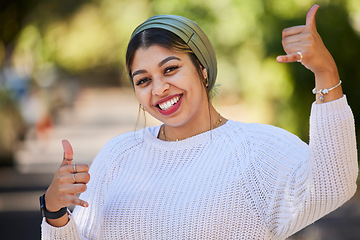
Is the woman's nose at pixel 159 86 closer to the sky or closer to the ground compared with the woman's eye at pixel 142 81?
closer to the ground

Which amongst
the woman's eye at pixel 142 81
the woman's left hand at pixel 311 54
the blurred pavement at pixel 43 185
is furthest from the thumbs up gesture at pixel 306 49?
the blurred pavement at pixel 43 185

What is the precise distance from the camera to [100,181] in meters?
2.83

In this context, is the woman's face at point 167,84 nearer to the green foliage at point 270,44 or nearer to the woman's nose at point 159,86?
the woman's nose at point 159,86

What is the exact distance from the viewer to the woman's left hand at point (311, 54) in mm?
2043

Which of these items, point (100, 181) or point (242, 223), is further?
point (100, 181)

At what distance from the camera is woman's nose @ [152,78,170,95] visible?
2.62 metres

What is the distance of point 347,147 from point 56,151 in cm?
1524

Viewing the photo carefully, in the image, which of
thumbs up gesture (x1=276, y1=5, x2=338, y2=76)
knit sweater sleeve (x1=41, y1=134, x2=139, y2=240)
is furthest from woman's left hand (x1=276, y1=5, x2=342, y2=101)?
knit sweater sleeve (x1=41, y1=134, x2=139, y2=240)

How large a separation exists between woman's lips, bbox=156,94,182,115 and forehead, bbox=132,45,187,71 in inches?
6.0

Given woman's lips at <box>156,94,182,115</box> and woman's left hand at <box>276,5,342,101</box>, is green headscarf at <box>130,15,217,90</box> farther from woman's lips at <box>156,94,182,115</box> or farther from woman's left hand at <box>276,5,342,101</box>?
woman's left hand at <box>276,5,342,101</box>

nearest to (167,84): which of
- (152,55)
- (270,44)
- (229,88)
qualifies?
(152,55)

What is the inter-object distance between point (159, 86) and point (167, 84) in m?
0.03

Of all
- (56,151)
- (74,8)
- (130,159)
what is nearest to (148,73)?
(130,159)

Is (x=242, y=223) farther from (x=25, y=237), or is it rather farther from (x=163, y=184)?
(x=25, y=237)
